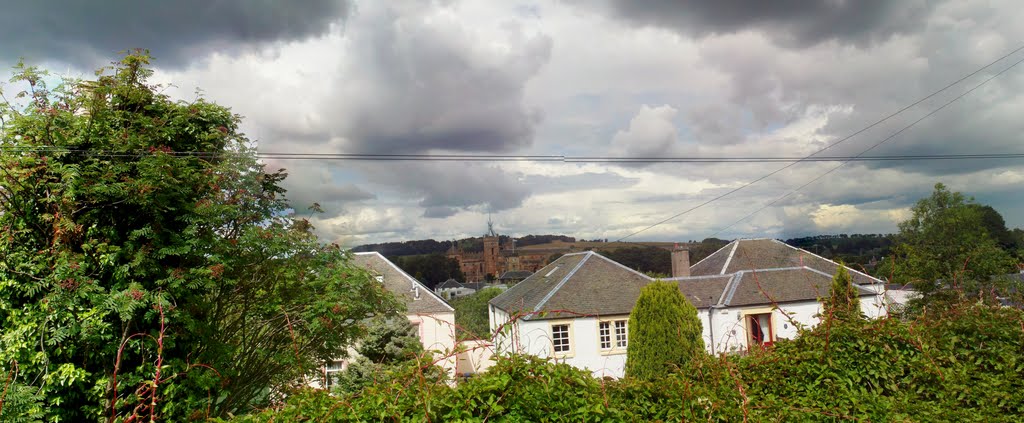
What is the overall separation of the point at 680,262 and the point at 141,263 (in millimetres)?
19059

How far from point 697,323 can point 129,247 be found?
36.2 feet

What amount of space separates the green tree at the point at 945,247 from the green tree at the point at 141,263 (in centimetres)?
2007

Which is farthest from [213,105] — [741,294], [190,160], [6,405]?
[741,294]

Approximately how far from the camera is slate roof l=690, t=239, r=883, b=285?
22156mm

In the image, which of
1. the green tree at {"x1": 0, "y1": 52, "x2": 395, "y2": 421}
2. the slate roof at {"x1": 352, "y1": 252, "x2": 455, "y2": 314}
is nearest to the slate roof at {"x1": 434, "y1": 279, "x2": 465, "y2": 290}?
the slate roof at {"x1": 352, "y1": 252, "x2": 455, "y2": 314}

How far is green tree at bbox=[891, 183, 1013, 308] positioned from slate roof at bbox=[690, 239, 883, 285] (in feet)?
6.79

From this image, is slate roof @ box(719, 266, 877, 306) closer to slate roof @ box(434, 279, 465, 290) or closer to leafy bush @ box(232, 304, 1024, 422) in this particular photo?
leafy bush @ box(232, 304, 1024, 422)

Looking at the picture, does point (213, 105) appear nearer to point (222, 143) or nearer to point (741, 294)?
point (222, 143)

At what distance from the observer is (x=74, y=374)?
5.21 meters

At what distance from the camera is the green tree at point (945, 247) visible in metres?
18.9

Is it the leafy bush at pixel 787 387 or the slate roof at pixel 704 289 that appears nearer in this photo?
the leafy bush at pixel 787 387

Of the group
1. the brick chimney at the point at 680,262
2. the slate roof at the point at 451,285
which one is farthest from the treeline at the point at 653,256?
the slate roof at the point at 451,285

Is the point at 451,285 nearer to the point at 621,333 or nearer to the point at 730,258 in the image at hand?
the point at 730,258

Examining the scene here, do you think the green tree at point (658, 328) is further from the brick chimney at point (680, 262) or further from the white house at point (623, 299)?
the brick chimney at point (680, 262)
